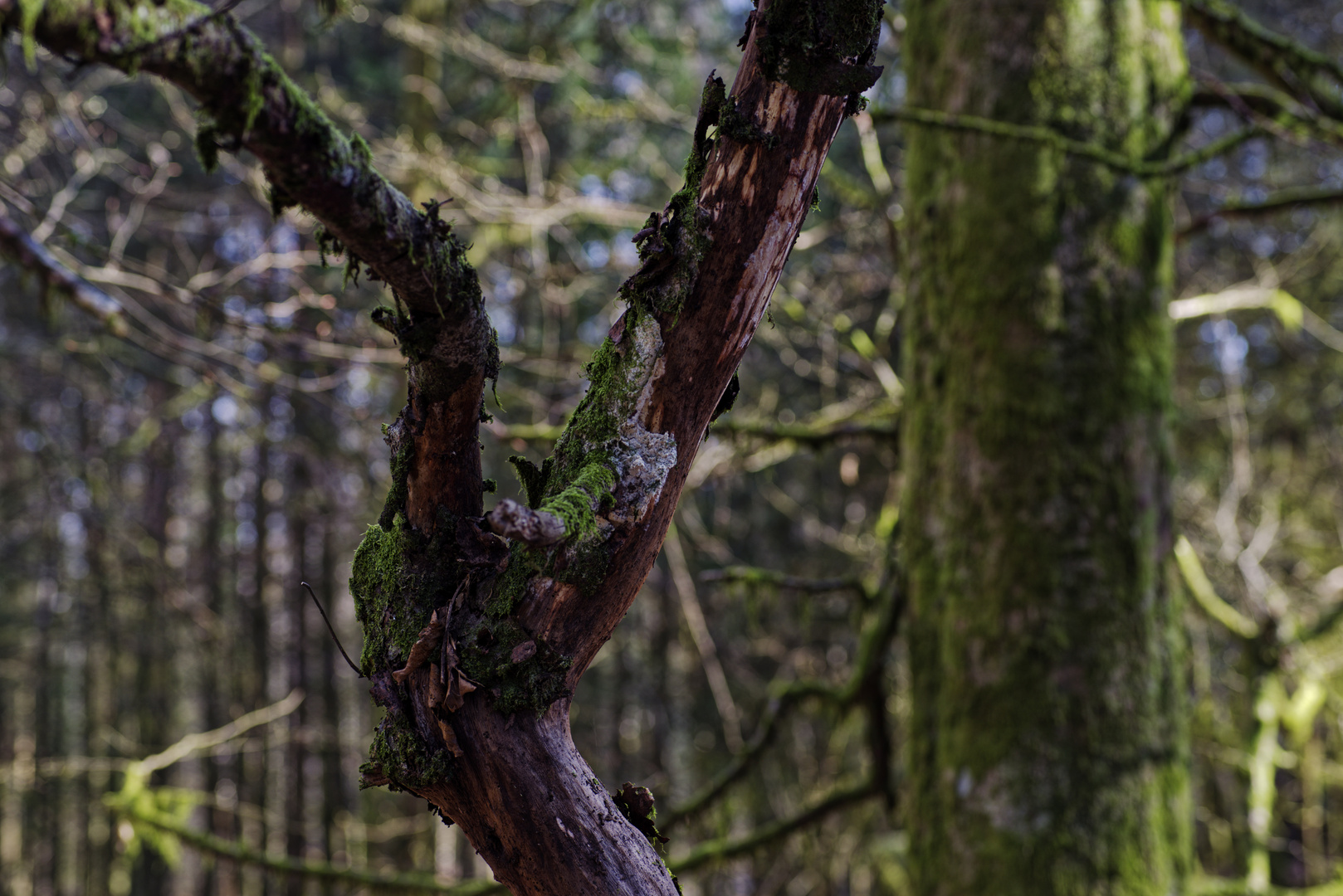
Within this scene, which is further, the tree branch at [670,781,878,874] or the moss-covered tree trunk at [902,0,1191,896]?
the tree branch at [670,781,878,874]

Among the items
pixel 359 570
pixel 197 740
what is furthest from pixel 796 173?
pixel 197 740

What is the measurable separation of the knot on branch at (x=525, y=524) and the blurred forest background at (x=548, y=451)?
49cm

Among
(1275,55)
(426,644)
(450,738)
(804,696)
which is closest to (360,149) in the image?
(426,644)

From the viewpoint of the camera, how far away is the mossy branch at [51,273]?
301 cm

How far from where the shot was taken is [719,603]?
1050cm

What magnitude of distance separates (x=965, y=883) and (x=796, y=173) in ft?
7.62

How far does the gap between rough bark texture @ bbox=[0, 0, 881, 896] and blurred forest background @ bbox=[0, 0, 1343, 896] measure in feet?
0.92

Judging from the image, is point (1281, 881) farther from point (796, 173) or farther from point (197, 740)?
point (796, 173)

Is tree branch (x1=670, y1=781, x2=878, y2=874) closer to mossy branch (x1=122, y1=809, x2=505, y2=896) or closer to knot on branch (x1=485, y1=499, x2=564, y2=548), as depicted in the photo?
mossy branch (x1=122, y1=809, x2=505, y2=896)

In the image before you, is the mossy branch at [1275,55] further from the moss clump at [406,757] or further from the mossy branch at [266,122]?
the moss clump at [406,757]

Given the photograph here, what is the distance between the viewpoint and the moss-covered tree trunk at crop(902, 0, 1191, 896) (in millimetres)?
2570

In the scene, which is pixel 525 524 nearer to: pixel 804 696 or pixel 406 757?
pixel 406 757

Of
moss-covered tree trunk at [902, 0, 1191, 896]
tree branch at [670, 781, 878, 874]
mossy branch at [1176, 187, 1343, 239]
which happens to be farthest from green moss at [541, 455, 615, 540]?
mossy branch at [1176, 187, 1343, 239]

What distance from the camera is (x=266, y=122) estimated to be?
910mm
